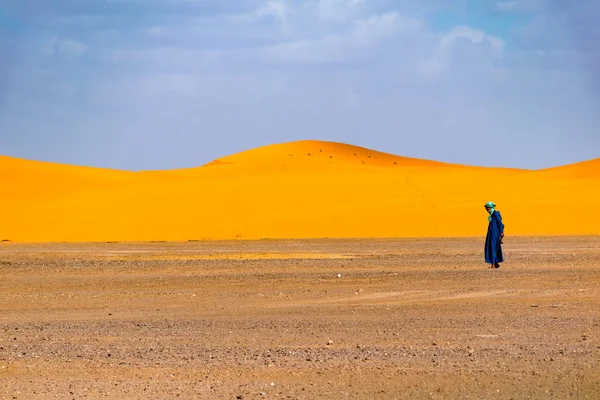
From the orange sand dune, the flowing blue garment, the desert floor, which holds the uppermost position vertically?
the orange sand dune

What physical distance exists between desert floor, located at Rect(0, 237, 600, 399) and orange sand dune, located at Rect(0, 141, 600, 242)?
1692 centimetres

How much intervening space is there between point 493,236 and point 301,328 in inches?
385

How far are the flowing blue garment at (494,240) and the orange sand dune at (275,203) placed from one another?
19001 mm

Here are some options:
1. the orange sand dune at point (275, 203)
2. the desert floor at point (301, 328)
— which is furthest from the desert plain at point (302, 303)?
the orange sand dune at point (275, 203)

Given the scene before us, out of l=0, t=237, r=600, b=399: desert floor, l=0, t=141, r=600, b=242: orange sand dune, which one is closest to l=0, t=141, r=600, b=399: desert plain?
l=0, t=237, r=600, b=399: desert floor

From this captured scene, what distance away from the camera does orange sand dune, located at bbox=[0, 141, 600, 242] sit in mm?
44844

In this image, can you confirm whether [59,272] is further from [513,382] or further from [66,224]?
[66,224]

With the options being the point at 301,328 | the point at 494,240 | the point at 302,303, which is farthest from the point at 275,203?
the point at 301,328

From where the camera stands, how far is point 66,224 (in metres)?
47.5

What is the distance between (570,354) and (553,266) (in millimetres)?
13856

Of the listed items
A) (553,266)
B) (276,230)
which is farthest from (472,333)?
(276,230)

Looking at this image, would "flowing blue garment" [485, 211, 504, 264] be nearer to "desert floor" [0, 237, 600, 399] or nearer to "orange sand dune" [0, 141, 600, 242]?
"desert floor" [0, 237, 600, 399]

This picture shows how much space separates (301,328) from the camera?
1414 centimetres

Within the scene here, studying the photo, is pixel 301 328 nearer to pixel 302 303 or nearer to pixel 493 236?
pixel 302 303
